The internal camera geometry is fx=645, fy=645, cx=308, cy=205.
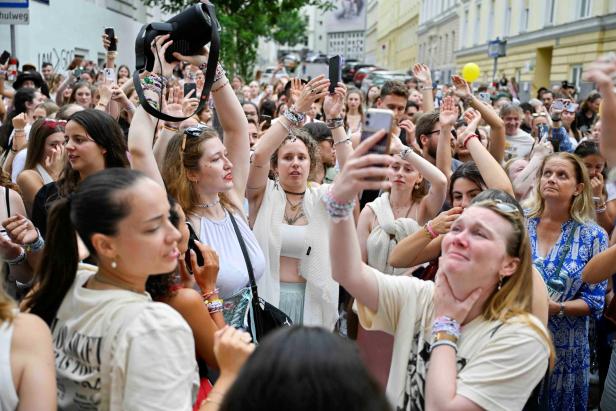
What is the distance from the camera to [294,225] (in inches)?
160

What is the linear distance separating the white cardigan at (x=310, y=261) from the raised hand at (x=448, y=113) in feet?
3.80

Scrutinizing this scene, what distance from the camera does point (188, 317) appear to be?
233cm

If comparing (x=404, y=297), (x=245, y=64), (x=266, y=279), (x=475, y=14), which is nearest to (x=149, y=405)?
(x=404, y=297)

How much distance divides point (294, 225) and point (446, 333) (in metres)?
1.96

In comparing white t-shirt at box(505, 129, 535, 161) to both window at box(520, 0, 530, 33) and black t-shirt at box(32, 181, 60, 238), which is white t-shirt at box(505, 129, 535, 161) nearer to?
black t-shirt at box(32, 181, 60, 238)

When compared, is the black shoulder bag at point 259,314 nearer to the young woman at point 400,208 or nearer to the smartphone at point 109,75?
the young woman at point 400,208

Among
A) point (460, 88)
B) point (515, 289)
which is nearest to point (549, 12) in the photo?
point (460, 88)

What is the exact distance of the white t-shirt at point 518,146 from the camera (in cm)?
693

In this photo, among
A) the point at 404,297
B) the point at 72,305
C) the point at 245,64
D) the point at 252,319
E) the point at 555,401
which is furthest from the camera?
the point at 245,64

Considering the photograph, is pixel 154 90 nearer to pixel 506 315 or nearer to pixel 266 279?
pixel 266 279

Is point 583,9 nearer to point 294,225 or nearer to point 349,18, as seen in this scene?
point 294,225

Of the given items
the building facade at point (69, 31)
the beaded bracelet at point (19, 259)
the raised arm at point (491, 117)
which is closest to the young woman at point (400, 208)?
the raised arm at point (491, 117)

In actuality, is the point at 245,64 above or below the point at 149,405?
above

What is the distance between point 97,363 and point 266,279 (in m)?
2.06
